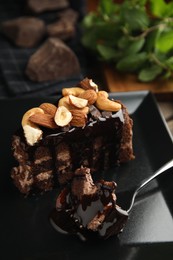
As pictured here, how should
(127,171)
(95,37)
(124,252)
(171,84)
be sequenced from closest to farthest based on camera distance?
1. (124,252)
2. (127,171)
3. (171,84)
4. (95,37)

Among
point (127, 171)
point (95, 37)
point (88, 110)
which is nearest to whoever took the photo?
point (88, 110)

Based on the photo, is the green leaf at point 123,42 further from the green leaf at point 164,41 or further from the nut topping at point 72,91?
the nut topping at point 72,91

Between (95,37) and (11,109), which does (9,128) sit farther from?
(95,37)

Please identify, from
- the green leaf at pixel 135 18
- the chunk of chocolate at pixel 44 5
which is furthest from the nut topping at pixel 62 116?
the chunk of chocolate at pixel 44 5

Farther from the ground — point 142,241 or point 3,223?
point 3,223

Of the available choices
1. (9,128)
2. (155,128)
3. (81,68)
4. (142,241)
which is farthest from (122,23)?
(142,241)

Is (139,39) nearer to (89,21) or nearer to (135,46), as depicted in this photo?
(135,46)

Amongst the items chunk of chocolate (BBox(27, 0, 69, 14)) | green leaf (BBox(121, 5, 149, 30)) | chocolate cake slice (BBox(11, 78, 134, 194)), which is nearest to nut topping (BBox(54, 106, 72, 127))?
chocolate cake slice (BBox(11, 78, 134, 194))
